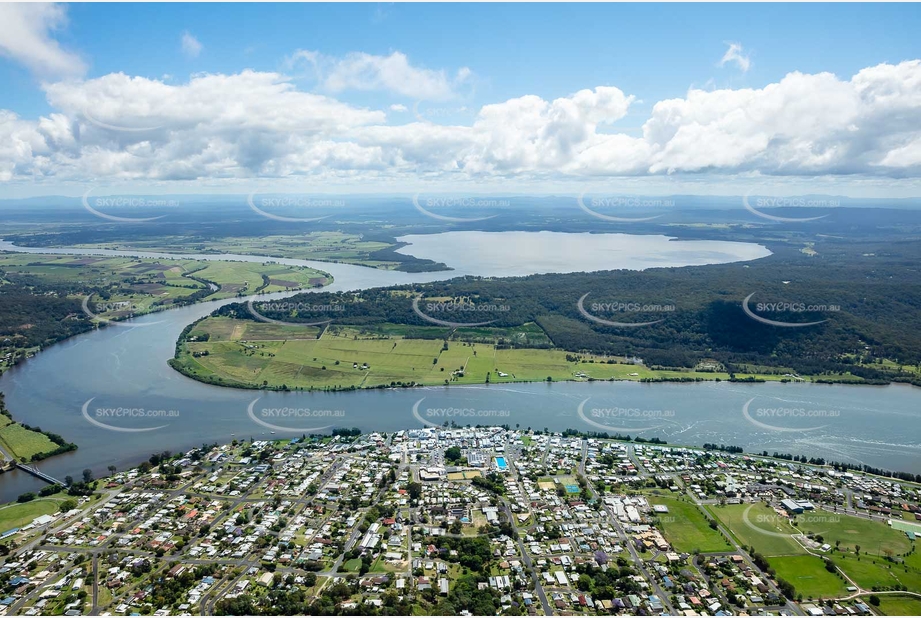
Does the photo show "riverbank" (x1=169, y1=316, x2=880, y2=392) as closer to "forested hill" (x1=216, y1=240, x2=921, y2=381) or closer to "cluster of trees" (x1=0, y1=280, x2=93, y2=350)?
"forested hill" (x1=216, y1=240, x2=921, y2=381)

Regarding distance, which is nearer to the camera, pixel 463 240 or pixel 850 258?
pixel 850 258

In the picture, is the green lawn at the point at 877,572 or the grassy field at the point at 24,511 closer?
the green lawn at the point at 877,572

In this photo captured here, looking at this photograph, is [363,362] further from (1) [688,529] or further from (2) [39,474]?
(1) [688,529]

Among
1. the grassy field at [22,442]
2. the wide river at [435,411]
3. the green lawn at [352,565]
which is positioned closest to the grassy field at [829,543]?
the wide river at [435,411]

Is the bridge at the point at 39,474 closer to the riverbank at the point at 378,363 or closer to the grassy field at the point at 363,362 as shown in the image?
the riverbank at the point at 378,363

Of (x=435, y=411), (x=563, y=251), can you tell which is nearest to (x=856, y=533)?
(x=435, y=411)

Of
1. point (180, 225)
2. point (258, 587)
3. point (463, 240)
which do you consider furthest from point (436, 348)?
point (180, 225)

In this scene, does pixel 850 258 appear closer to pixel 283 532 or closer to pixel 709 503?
pixel 709 503
